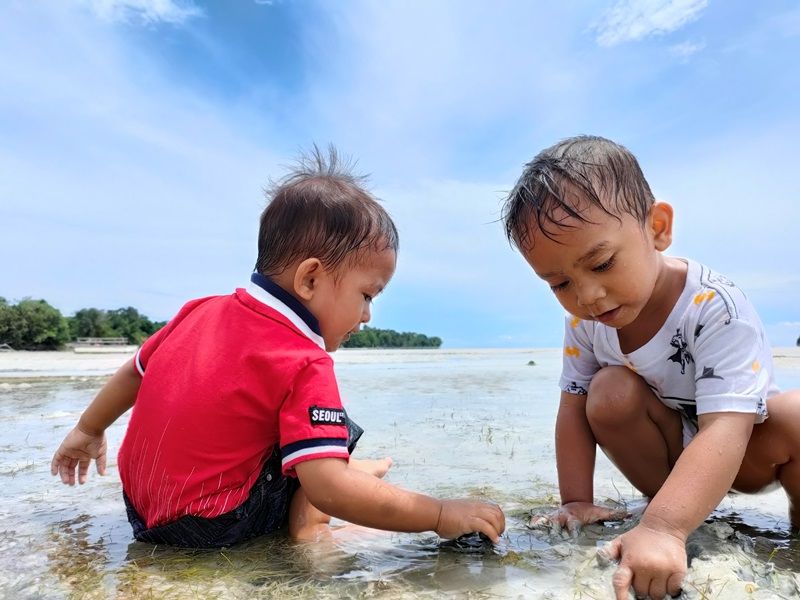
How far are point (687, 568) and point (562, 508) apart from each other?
0.73 metres

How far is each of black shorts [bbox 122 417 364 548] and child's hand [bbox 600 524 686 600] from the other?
0.97 metres

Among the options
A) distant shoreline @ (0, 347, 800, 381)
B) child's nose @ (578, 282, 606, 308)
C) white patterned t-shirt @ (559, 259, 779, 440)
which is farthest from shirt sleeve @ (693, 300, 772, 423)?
distant shoreline @ (0, 347, 800, 381)

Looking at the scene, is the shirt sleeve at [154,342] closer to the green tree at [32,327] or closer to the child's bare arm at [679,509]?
the child's bare arm at [679,509]

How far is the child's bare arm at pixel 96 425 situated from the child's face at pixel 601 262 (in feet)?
5.51

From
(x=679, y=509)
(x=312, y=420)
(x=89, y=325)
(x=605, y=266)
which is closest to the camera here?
(x=679, y=509)

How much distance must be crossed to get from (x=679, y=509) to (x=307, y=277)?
1.37 m

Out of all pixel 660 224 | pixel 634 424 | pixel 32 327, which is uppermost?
pixel 32 327

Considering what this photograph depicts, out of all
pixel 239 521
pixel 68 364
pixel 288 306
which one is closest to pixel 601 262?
pixel 288 306

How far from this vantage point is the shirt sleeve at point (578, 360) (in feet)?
8.87

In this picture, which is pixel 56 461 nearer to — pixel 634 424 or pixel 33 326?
pixel 634 424

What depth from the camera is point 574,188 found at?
205 cm

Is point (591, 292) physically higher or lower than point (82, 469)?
higher

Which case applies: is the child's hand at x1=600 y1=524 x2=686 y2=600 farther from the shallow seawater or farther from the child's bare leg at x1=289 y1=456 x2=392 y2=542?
the child's bare leg at x1=289 y1=456 x2=392 y2=542

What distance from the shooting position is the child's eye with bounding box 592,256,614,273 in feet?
6.70
